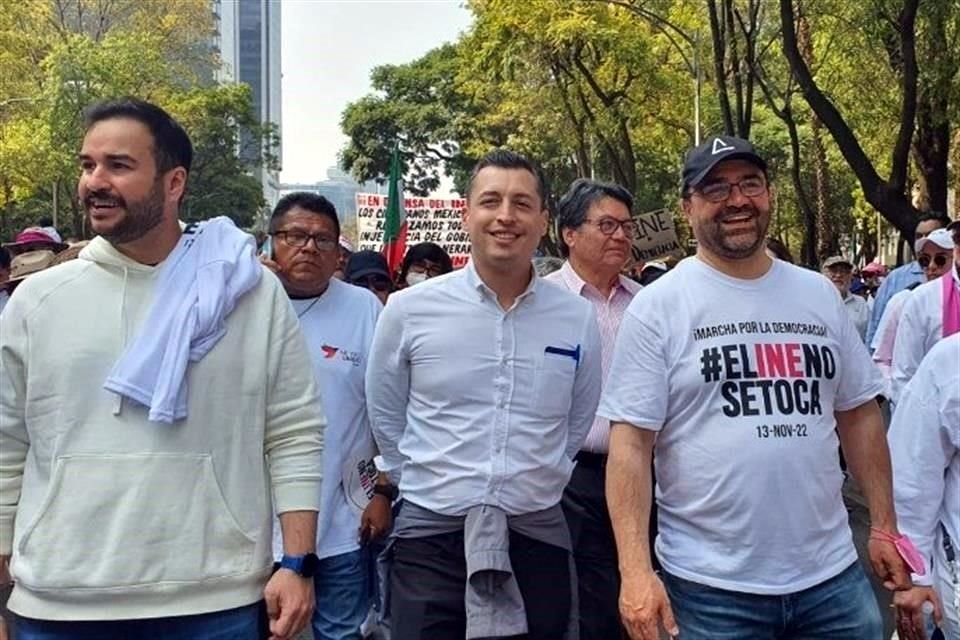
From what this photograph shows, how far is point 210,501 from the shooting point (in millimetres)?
2602

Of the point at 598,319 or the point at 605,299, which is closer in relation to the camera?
the point at 598,319

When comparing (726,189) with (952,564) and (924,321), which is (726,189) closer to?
(952,564)

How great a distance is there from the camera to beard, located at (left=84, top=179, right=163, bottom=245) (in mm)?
2633

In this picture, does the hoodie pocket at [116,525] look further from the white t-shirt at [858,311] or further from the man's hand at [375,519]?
the white t-shirt at [858,311]

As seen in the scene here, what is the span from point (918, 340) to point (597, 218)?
4.74 ft

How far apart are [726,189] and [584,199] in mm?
1679

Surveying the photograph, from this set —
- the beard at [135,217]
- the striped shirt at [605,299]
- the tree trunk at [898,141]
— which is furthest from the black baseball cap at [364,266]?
the tree trunk at [898,141]

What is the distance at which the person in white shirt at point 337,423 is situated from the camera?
3.81m

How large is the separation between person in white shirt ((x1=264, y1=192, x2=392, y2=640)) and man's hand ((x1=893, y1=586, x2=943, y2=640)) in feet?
5.48

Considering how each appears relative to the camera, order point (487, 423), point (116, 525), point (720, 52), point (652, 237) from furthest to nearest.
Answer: point (720, 52)
point (652, 237)
point (487, 423)
point (116, 525)

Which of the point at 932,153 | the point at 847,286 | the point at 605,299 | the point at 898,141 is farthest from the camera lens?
the point at 932,153

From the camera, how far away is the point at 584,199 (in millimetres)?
4754

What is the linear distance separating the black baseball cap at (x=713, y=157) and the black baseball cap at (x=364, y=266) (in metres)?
3.10

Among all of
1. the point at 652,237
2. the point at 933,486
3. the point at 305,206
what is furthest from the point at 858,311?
the point at 933,486
